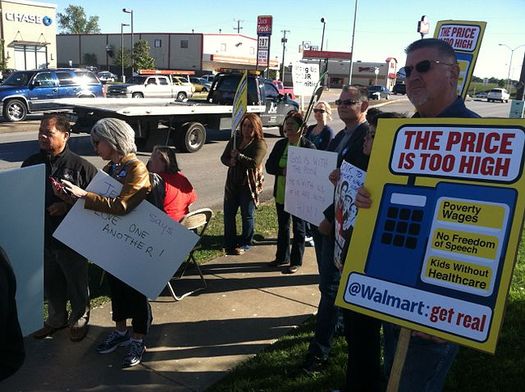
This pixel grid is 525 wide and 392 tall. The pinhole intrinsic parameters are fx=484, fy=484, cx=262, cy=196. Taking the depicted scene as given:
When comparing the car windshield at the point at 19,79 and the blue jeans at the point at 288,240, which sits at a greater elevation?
the car windshield at the point at 19,79

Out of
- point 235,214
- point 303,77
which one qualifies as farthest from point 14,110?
point 235,214

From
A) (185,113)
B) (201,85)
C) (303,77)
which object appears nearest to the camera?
(303,77)

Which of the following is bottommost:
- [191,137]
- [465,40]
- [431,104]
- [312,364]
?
[312,364]

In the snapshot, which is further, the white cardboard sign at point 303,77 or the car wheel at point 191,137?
the car wheel at point 191,137

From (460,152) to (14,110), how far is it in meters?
17.8

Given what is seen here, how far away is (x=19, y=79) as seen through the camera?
1719 centimetres

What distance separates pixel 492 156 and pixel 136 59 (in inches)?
2300

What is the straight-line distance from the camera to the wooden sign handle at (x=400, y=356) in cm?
186

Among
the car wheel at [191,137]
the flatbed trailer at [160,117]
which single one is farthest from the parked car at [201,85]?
the car wheel at [191,137]

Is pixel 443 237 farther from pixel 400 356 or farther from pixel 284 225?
pixel 284 225

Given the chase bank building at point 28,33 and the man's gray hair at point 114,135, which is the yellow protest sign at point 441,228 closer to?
the man's gray hair at point 114,135

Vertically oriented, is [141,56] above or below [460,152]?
above

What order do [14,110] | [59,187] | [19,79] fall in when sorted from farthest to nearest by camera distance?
[19,79] < [14,110] < [59,187]

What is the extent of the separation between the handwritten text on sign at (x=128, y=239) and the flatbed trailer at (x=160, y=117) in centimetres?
739
